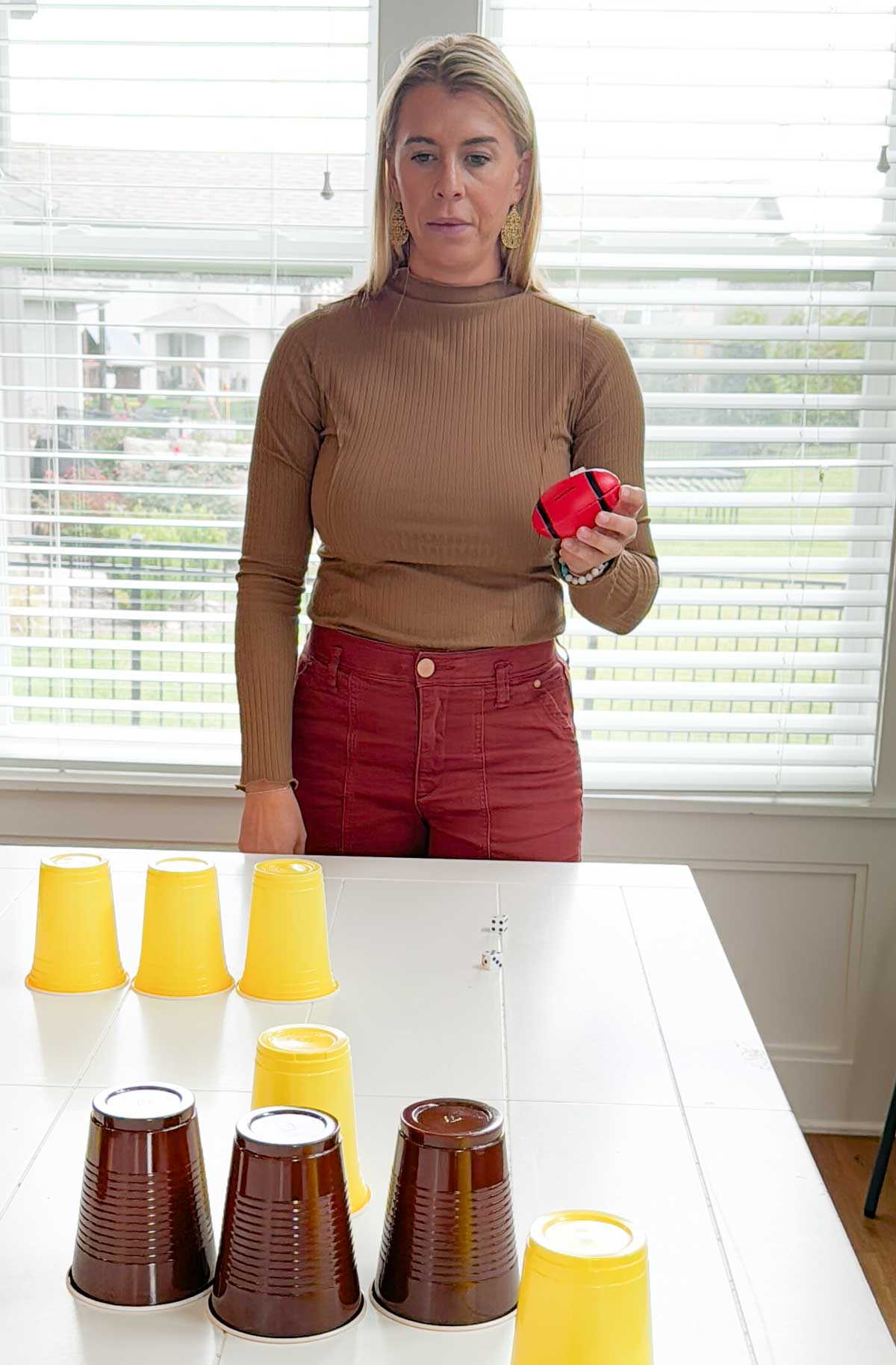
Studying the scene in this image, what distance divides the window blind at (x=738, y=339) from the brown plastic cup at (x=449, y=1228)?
175cm

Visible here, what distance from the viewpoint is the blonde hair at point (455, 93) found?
167cm

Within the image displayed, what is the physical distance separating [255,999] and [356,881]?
34 centimetres

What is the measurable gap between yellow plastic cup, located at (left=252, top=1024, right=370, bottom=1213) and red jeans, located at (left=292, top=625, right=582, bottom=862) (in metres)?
0.79

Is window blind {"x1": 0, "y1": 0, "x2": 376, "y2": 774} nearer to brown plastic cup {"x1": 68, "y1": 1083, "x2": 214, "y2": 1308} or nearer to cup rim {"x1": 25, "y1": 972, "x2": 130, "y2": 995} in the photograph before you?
cup rim {"x1": 25, "y1": 972, "x2": 130, "y2": 995}

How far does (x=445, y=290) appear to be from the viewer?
5.81 feet

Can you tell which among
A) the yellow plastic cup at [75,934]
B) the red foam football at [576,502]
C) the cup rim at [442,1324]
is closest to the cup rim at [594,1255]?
the cup rim at [442,1324]

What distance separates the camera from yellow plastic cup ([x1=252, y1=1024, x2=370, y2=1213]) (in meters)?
0.86

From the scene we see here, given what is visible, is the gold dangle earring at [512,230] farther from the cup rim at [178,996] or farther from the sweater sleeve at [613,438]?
the cup rim at [178,996]

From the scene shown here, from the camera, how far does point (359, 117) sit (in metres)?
2.47

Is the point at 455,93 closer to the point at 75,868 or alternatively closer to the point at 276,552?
the point at 276,552

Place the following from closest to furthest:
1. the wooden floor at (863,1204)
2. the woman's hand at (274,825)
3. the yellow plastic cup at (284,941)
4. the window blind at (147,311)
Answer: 1. the yellow plastic cup at (284,941)
2. the woman's hand at (274,825)
3. the wooden floor at (863,1204)
4. the window blind at (147,311)

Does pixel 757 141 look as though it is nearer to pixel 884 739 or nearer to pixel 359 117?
pixel 359 117

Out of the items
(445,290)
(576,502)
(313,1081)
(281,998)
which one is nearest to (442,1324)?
(313,1081)

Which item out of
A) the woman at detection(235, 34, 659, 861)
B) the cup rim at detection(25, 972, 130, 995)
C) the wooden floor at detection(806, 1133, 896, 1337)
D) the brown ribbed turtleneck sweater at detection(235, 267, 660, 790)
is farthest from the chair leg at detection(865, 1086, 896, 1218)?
the cup rim at detection(25, 972, 130, 995)
